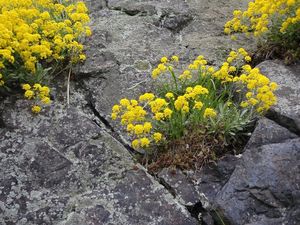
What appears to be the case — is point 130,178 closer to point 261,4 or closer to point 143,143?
point 143,143

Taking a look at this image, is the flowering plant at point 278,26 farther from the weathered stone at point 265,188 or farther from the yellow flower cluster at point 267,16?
the weathered stone at point 265,188

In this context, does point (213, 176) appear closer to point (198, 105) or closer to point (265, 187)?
point (265, 187)

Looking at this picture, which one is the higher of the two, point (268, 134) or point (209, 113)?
point (209, 113)

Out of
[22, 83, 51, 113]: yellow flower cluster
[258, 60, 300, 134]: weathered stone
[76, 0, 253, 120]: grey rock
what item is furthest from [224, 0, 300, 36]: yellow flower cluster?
[22, 83, 51, 113]: yellow flower cluster

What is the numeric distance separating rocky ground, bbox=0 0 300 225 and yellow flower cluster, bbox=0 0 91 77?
32 cm

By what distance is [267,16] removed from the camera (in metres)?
5.30

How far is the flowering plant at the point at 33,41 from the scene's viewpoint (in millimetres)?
4750

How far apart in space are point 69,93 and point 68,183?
4.04 feet

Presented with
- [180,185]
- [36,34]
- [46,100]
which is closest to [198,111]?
[180,185]

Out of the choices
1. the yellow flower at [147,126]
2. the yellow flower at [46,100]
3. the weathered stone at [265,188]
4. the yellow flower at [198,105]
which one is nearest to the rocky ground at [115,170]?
the weathered stone at [265,188]

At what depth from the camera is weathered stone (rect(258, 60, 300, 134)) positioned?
4395 millimetres

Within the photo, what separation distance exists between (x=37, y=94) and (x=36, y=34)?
617mm

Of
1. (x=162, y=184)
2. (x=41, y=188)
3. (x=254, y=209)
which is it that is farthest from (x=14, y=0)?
(x=254, y=209)

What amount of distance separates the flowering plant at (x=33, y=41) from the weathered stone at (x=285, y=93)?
2015 millimetres
